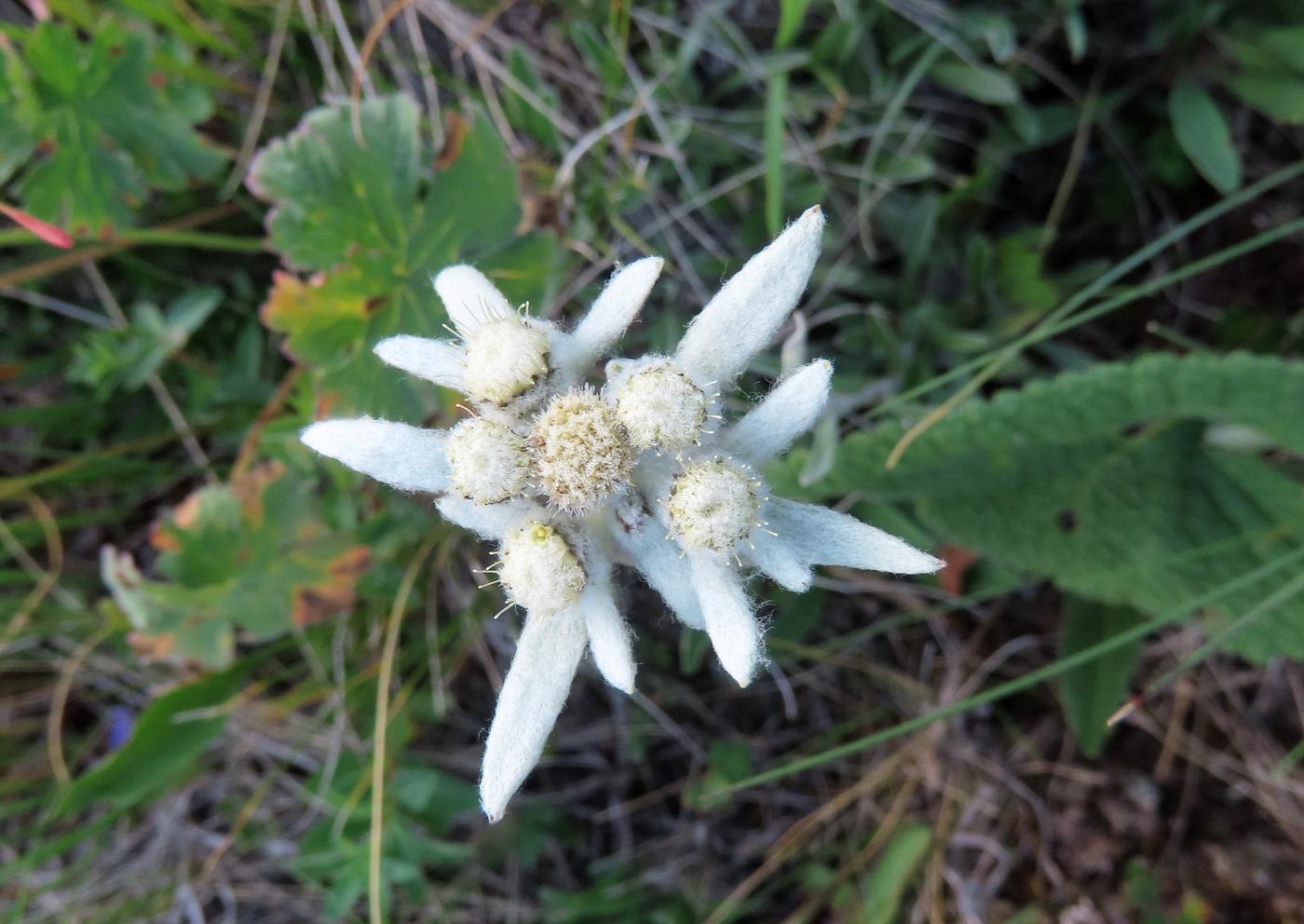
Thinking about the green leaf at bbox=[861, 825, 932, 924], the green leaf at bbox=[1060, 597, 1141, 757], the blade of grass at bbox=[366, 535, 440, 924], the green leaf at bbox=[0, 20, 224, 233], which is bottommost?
the green leaf at bbox=[861, 825, 932, 924]

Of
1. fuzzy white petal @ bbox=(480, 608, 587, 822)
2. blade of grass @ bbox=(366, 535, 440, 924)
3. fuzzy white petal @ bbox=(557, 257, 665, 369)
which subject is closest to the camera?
fuzzy white petal @ bbox=(480, 608, 587, 822)

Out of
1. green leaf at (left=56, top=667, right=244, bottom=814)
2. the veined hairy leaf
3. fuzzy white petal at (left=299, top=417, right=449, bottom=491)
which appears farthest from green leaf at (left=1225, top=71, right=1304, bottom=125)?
green leaf at (left=56, top=667, right=244, bottom=814)

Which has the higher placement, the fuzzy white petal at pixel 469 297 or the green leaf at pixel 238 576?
the fuzzy white petal at pixel 469 297

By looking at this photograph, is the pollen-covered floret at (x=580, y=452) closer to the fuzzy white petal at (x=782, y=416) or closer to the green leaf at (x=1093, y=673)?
the fuzzy white petal at (x=782, y=416)

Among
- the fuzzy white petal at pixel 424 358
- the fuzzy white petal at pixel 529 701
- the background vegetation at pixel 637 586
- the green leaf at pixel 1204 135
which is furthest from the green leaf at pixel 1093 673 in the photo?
the fuzzy white petal at pixel 424 358

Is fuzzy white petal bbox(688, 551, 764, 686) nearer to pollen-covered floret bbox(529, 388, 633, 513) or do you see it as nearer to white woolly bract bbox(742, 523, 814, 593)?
white woolly bract bbox(742, 523, 814, 593)

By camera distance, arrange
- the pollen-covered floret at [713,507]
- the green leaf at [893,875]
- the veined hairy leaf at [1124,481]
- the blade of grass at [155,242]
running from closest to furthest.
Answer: the pollen-covered floret at [713,507] → the veined hairy leaf at [1124,481] → the blade of grass at [155,242] → the green leaf at [893,875]

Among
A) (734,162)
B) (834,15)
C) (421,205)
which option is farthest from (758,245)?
(421,205)
